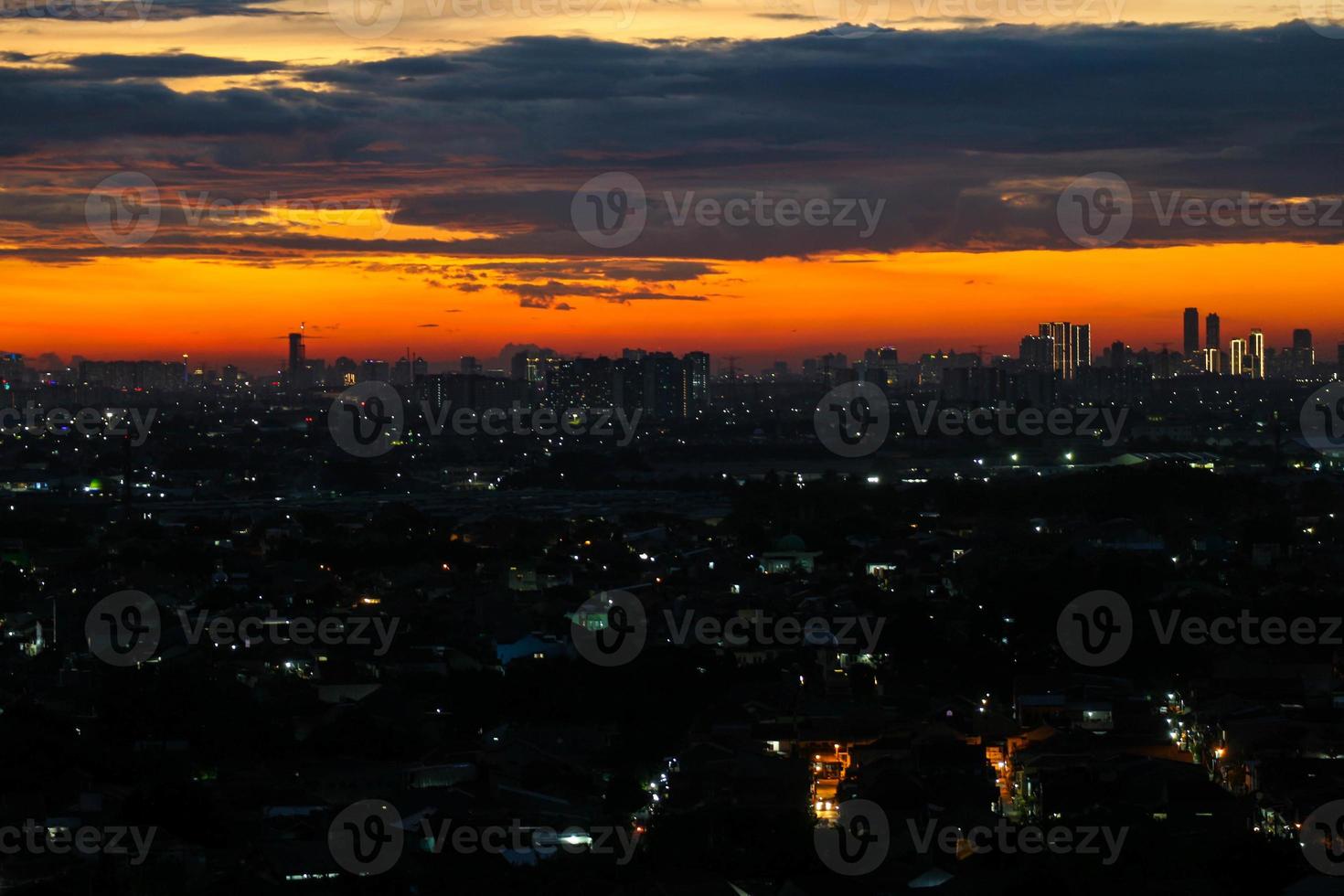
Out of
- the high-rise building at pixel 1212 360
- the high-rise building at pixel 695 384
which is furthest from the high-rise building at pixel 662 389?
the high-rise building at pixel 1212 360

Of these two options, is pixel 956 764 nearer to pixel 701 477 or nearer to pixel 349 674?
pixel 349 674

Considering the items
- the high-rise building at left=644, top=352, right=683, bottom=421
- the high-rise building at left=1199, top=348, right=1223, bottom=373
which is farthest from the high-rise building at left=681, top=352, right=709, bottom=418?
the high-rise building at left=1199, top=348, right=1223, bottom=373

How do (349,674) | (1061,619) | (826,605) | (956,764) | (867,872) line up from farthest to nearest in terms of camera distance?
1. (826,605)
2. (1061,619)
3. (349,674)
4. (956,764)
5. (867,872)

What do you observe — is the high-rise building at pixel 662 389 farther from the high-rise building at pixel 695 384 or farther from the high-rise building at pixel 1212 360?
the high-rise building at pixel 1212 360

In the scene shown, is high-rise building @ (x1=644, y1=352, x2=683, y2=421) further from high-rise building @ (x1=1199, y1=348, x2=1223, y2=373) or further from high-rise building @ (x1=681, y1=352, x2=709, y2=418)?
high-rise building @ (x1=1199, y1=348, x2=1223, y2=373)

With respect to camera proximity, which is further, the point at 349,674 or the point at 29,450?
the point at 29,450

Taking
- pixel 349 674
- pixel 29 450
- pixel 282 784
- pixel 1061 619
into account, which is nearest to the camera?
pixel 282 784

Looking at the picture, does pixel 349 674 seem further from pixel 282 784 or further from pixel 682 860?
pixel 682 860

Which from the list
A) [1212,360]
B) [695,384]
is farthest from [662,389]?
[1212,360]

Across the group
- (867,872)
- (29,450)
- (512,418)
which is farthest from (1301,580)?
(512,418)

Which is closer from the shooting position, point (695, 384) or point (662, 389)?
point (662, 389)

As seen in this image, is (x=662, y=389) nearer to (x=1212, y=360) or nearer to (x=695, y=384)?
(x=695, y=384)
